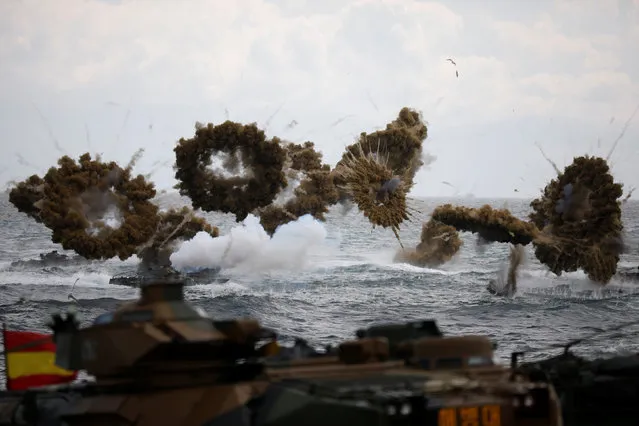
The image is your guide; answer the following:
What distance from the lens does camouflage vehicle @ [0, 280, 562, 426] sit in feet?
46.6

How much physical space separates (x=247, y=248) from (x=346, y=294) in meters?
14.5

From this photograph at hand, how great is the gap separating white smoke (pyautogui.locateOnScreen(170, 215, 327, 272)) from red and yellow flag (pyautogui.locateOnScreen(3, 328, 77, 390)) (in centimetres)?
9046

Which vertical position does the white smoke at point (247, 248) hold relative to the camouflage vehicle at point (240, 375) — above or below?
above

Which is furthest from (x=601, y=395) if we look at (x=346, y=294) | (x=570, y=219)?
(x=346, y=294)

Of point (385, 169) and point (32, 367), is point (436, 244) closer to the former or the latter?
point (385, 169)

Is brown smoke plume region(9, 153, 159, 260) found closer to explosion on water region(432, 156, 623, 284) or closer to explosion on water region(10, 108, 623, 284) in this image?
explosion on water region(10, 108, 623, 284)

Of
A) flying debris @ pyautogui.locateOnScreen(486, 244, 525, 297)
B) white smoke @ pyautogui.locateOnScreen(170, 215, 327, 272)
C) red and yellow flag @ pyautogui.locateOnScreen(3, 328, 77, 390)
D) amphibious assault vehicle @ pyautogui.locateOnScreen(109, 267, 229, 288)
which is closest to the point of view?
red and yellow flag @ pyautogui.locateOnScreen(3, 328, 77, 390)


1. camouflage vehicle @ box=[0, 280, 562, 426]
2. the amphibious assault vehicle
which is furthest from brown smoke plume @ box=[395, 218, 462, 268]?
camouflage vehicle @ box=[0, 280, 562, 426]

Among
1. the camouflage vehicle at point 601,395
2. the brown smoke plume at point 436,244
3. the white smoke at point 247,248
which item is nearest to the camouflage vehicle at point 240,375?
the camouflage vehicle at point 601,395

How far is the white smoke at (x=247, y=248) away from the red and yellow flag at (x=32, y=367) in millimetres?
90459

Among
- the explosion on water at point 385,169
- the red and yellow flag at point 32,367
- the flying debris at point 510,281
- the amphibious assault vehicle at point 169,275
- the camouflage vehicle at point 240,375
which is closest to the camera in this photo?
the camouflage vehicle at point 240,375

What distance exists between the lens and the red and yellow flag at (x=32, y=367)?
19.3 m

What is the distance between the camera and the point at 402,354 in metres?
16.3

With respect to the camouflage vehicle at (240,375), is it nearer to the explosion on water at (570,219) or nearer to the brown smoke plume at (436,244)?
the explosion on water at (570,219)
